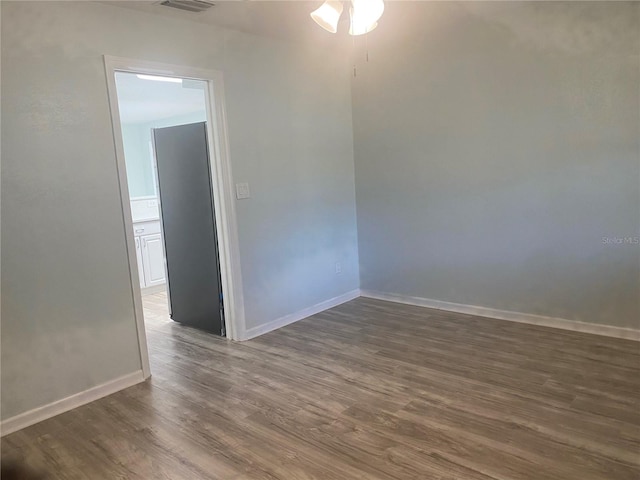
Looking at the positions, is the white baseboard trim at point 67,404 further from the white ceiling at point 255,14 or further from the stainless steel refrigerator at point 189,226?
the white ceiling at point 255,14

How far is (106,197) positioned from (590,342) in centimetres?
354

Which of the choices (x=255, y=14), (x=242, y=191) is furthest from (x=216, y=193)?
(x=255, y=14)

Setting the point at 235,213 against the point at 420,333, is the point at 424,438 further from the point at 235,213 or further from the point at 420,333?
the point at 235,213

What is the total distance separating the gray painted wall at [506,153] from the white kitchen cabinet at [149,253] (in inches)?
101

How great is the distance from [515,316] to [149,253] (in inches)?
160

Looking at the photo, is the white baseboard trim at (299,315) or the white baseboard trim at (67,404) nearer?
the white baseboard trim at (67,404)

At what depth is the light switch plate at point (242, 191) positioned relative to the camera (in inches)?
148

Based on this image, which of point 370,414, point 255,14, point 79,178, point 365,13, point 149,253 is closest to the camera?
point 365,13

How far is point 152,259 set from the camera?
5605mm

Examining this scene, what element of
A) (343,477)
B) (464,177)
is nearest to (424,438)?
(343,477)

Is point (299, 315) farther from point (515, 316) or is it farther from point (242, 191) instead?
point (515, 316)

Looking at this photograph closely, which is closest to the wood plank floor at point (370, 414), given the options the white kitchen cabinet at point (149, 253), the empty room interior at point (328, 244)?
the empty room interior at point (328, 244)

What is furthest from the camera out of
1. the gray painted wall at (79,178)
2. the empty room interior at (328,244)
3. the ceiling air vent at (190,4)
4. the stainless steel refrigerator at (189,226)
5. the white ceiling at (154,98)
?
the white ceiling at (154,98)

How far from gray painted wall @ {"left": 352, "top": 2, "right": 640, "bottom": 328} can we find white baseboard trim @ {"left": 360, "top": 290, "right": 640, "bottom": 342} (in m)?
0.06
